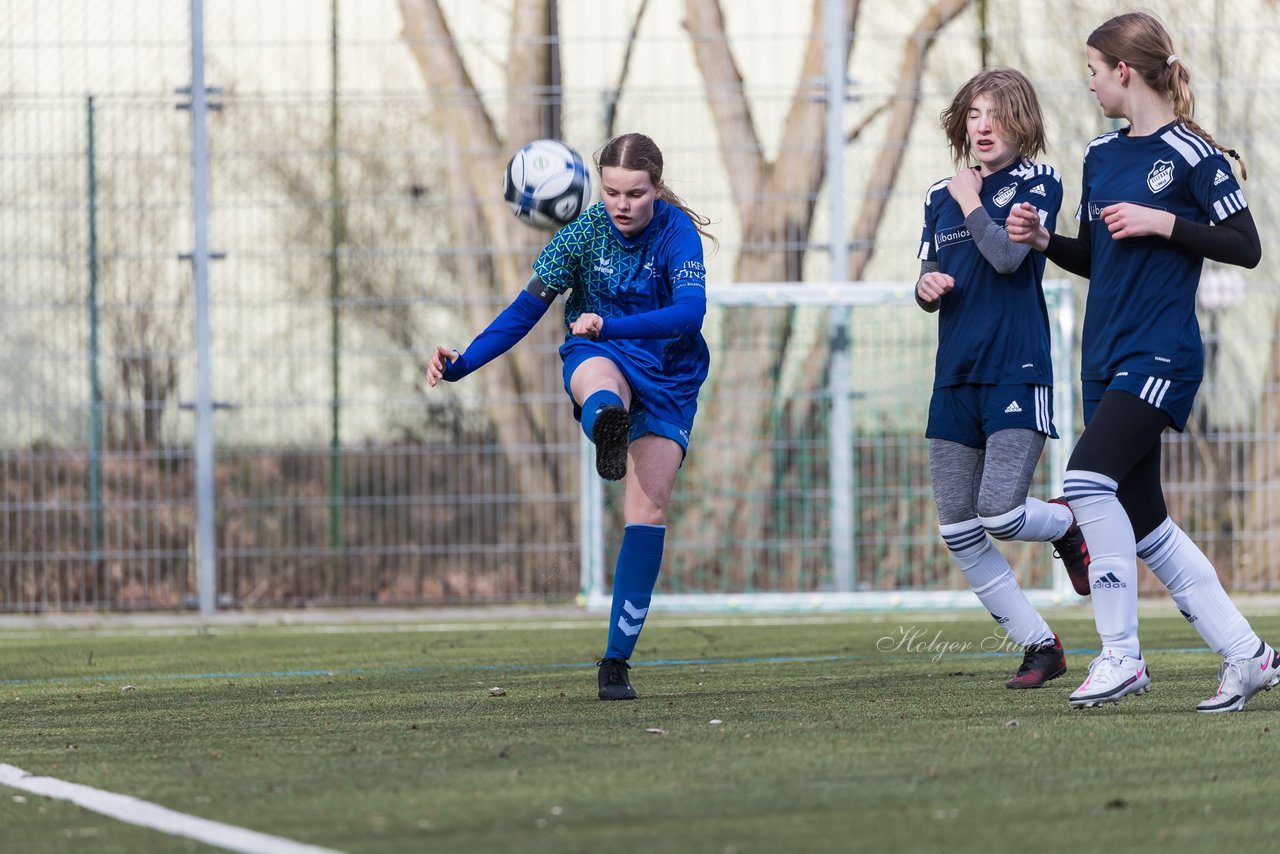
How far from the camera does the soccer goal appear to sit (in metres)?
10.4

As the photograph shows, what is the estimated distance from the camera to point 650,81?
1038 centimetres

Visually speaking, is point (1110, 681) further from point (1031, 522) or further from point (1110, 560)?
point (1031, 522)

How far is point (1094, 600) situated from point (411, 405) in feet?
19.6

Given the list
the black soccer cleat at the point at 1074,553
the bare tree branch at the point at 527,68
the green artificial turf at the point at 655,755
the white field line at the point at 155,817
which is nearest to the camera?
the white field line at the point at 155,817

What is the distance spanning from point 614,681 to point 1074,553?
1594mm

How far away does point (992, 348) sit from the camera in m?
5.47

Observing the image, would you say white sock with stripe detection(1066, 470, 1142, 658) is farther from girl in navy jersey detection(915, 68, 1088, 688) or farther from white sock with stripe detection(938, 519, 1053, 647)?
white sock with stripe detection(938, 519, 1053, 647)

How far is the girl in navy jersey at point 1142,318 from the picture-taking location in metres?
4.77

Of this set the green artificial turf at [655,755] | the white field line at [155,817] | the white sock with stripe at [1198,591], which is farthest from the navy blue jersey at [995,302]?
the white field line at [155,817]

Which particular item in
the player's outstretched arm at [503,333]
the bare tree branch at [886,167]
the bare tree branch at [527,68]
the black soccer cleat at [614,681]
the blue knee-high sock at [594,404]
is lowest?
the black soccer cleat at [614,681]

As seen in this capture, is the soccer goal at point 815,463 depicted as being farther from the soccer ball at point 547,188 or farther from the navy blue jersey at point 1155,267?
the navy blue jersey at point 1155,267

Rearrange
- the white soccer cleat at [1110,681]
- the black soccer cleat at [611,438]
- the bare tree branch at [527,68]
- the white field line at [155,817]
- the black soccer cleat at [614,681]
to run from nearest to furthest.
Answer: the white field line at [155,817], the white soccer cleat at [1110,681], the black soccer cleat at [611,438], the black soccer cleat at [614,681], the bare tree branch at [527,68]

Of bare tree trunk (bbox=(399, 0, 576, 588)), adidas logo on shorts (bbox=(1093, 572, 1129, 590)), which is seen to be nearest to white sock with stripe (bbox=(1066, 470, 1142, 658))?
adidas logo on shorts (bbox=(1093, 572, 1129, 590))

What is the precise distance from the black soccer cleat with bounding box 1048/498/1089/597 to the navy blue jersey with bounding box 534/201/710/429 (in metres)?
1.28
